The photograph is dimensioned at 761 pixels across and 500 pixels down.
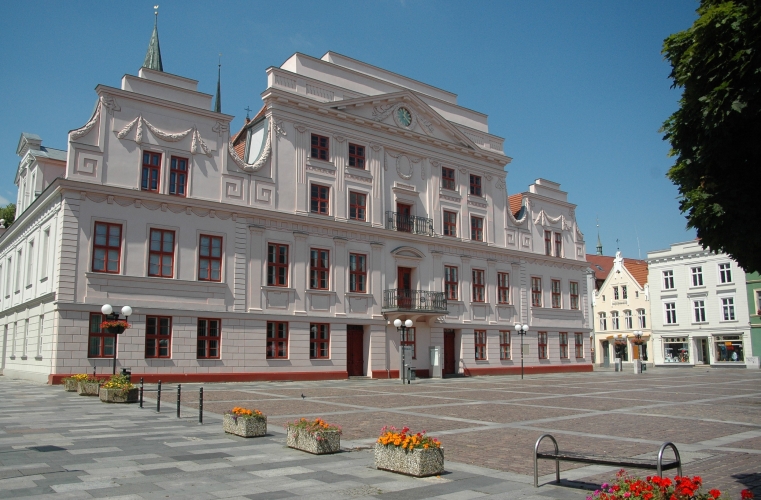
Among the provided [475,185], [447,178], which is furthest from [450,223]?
[475,185]

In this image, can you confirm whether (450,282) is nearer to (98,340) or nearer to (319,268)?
(319,268)

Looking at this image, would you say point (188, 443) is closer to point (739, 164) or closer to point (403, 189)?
point (739, 164)

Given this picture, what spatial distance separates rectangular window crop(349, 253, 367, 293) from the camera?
3659cm

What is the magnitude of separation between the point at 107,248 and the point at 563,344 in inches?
1362

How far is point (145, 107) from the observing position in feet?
98.8

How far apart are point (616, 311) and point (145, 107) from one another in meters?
57.9

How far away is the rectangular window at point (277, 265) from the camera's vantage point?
109 feet

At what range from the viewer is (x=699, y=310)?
6228 centimetres

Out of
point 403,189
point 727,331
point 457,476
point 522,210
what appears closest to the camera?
point 457,476

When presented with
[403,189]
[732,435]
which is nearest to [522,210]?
[403,189]

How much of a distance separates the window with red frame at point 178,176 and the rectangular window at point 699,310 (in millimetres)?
51797

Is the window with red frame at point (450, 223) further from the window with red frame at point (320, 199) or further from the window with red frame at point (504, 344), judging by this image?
the window with red frame at point (320, 199)

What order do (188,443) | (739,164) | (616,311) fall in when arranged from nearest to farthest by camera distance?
(739,164), (188,443), (616,311)

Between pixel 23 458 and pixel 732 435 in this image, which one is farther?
pixel 732 435
